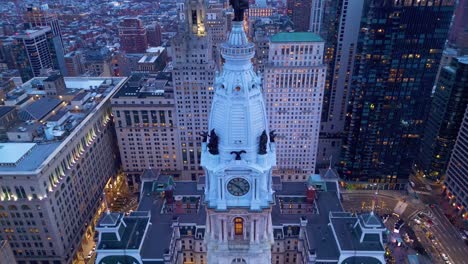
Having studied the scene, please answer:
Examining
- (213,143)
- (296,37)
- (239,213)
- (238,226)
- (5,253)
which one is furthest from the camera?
(296,37)

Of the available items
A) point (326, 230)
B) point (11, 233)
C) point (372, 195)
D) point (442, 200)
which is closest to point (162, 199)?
point (11, 233)

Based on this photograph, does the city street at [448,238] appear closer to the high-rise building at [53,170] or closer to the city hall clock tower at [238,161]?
the city hall clock tower at [238,161]

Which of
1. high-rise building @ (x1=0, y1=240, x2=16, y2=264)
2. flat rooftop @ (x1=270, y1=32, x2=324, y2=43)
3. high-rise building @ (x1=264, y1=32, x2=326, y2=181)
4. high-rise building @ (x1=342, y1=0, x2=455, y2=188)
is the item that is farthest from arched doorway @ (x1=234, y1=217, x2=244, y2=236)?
high-rise building @ (x1=342, y1=0, x2=455, y2=188)

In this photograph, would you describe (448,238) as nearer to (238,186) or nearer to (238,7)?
(238,186)

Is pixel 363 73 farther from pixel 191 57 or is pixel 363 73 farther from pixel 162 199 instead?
pixel 162 199

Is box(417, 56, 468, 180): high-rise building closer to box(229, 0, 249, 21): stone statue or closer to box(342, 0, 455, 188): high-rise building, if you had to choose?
box(342, 0, 455, 188): high-rise building

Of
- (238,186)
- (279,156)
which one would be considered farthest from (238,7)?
(279,156)
